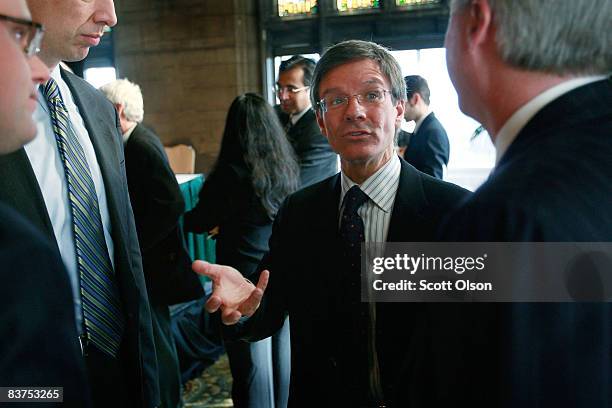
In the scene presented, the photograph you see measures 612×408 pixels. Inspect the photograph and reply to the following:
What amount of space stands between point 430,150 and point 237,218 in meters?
1.19

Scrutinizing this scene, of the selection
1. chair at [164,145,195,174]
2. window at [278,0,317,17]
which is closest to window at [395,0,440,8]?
window at [278,0,317,17]

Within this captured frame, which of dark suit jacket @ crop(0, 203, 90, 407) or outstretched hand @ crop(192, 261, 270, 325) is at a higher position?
dark suit jacket @ crop(0, 203, 90, 407)

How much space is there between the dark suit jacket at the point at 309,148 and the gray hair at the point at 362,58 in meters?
1.27

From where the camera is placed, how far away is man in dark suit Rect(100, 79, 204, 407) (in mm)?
2592

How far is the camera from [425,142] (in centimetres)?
308

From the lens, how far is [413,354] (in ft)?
2.57

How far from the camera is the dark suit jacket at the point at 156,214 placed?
8.49 ft

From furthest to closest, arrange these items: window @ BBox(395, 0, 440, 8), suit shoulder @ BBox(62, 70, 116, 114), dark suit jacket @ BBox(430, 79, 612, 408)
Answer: window @ BBox(395, 0, 440, 8), suit shoulder @ BBox(62, 70, 116, 114), dark suit jacket @ BBox(430, 79, 612, 408)

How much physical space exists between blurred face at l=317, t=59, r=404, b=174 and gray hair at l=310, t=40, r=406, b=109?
12mm

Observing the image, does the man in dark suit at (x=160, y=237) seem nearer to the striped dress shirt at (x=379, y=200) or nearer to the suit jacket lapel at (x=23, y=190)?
the suit jacket lapel at (x=23, y=190)

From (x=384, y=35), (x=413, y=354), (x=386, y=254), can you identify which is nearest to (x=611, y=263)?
(x=413, y=354)

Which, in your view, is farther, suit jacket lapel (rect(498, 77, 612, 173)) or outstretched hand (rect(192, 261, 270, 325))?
outstretched hand (rect(192, 261, 270, 325))

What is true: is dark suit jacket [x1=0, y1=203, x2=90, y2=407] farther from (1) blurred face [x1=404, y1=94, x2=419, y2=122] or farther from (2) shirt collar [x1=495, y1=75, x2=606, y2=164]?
(1) blurred face [x1=404, y1=94, x2=419, y2=122]

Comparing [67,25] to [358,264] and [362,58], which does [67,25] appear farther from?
[358,264]
